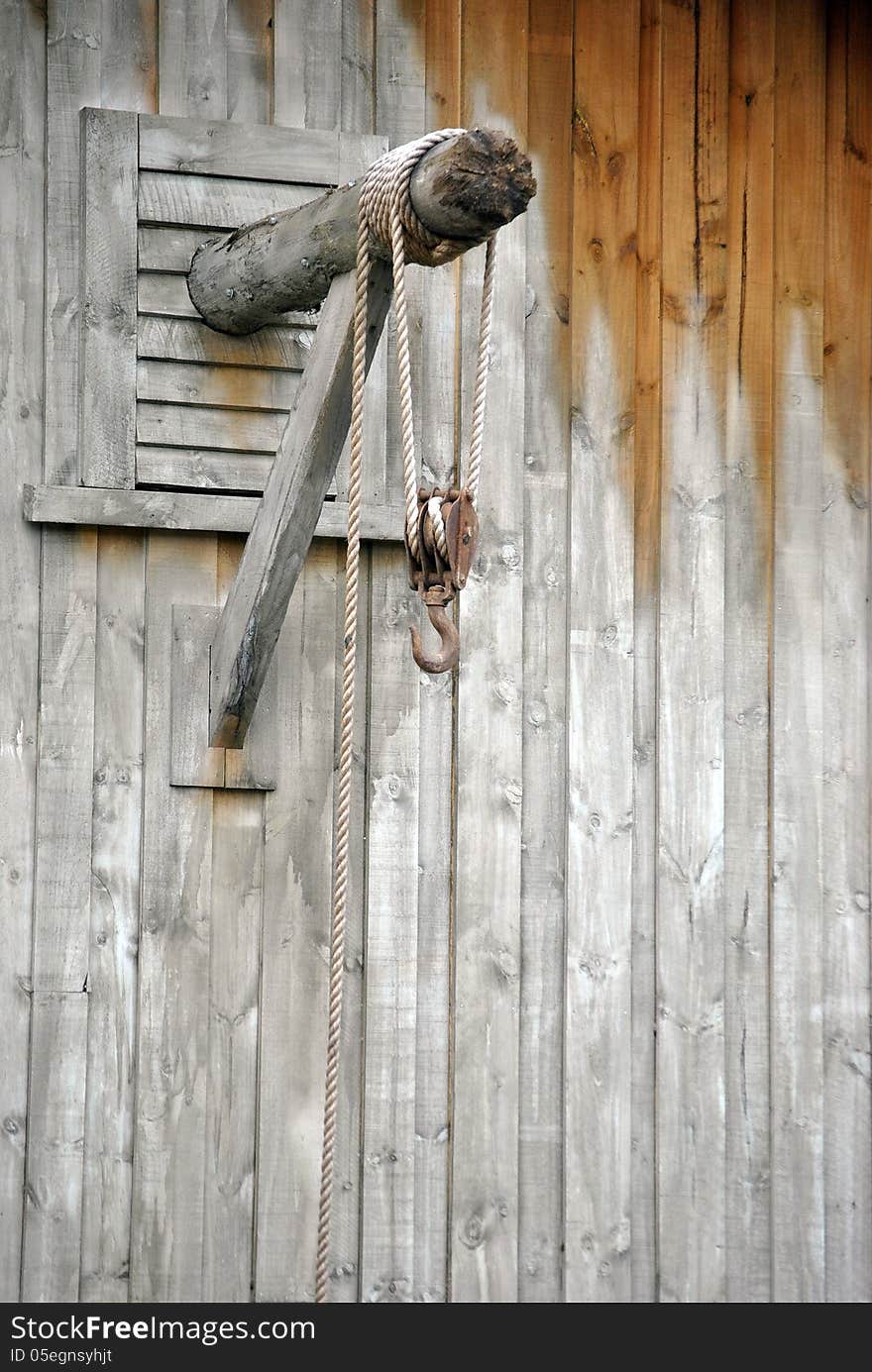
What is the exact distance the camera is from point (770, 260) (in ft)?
11.1

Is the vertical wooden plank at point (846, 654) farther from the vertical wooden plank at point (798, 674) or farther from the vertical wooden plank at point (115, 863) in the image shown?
the vertical wooden plank at point (115, 863)

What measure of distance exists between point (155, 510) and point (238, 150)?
642mm

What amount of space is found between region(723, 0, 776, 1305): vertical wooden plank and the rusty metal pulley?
1.25m

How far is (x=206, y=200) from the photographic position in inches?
120

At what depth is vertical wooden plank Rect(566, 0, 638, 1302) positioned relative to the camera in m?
3.17

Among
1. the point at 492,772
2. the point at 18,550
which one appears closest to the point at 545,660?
the point at 492,772

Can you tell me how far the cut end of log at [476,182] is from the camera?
2166mm

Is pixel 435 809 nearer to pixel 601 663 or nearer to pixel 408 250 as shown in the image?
pixel 601 663

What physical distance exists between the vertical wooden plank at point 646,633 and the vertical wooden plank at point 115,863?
90cm

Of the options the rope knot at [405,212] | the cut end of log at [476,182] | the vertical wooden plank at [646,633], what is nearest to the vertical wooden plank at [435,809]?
the vertical wooden plank at [646,633]

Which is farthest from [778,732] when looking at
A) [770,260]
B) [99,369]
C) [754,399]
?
[99,369]

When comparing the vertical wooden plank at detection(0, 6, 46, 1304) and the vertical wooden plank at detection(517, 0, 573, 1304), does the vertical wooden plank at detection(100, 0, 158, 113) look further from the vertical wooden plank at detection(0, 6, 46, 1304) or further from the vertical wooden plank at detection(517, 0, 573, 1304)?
the vertical wooden plank at detection(517, 0, 573, 1304)

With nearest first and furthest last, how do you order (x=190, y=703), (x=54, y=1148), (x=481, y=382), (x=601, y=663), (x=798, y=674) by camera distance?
(x=481, y=382)
(x=54, y=1148)
(x=190, y=703)
(x=601, y=663)
(x=798, y=674)

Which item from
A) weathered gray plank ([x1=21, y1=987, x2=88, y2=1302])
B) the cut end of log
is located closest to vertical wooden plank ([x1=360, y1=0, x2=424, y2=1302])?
weathered gray plank ([x1=21, y1=987, x2=88, y2=1302])
